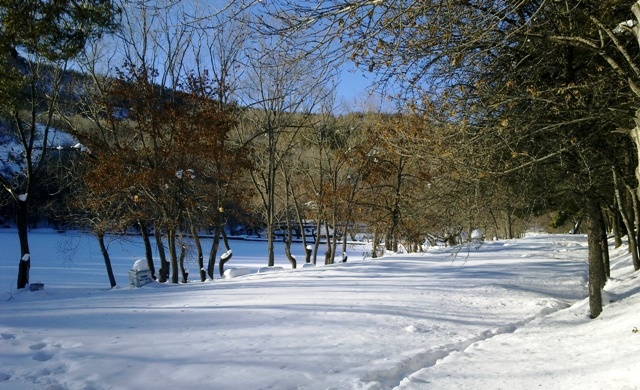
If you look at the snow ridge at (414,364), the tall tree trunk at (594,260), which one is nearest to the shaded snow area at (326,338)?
the snow ridge at (414,364)

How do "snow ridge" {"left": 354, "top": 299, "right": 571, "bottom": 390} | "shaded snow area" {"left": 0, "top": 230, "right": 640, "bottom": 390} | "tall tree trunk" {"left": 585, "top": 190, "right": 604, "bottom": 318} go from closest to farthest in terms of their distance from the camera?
"shaded snow area" {"left": 0, "top": 230, "right": 640, "bottom": 390} < "snow ridge" {"left": 354, "top": 299, "right": 571, "bottom": 390} < "tall tree trunk" {"left": 585, "top": 190, "right": 604, "bottom": 318}

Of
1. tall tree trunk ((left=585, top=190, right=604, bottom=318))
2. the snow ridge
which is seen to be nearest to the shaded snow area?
the snow ridge

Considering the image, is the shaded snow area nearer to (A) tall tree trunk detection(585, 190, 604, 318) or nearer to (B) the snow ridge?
(B) the snow ridge

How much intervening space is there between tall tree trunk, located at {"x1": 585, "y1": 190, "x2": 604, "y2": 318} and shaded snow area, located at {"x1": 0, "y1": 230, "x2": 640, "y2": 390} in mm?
213

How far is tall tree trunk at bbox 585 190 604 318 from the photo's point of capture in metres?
8.75

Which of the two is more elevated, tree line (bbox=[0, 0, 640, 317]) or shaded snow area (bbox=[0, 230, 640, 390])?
tree line (bbox=[0, 0, 640, 317])

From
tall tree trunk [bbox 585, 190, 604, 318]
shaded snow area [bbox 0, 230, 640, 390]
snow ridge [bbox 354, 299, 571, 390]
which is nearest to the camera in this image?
shaded snow area [bbox 0, 230, 640, 390]

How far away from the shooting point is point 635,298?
28.6ft

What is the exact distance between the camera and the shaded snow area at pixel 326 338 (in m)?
4.97

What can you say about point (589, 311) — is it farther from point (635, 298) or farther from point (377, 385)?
point (377, 385)

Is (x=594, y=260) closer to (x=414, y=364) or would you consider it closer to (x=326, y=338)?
(x=414, y=364)

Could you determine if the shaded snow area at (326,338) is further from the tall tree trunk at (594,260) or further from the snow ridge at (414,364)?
the tall tree trunk at (594,260)

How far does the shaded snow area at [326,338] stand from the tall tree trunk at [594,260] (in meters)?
0.21

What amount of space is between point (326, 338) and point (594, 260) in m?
5.43
